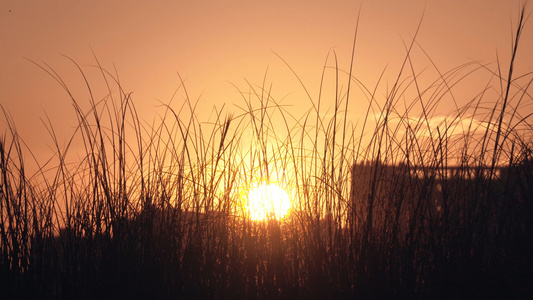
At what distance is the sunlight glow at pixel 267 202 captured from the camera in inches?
93.1

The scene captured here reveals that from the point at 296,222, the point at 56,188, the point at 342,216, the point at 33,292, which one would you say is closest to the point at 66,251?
the point at 33,292

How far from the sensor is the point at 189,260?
2.20m

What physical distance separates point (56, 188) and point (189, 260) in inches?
34.5

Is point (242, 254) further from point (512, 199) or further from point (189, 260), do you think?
point (512, 199)

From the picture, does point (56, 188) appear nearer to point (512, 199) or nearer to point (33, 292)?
point (33, 292)

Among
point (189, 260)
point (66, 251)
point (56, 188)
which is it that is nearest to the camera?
point (189, 260)

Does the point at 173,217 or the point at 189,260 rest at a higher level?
the point at 173,217

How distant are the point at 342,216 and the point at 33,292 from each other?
1.27 metres

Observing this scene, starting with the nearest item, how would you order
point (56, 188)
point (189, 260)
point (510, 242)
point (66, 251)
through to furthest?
point (510, 242) → point (189, 260) → point (66, 251) → point (56, 188)

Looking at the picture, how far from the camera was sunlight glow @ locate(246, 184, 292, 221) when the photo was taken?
7.76 feet

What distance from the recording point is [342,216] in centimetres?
227

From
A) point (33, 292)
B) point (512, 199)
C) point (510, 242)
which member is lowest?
point (33, 292)

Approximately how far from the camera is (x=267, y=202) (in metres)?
2.39

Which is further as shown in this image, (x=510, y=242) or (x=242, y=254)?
(x=242, y=254)
